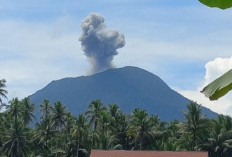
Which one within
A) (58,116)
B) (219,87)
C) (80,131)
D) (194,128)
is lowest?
(219,87)

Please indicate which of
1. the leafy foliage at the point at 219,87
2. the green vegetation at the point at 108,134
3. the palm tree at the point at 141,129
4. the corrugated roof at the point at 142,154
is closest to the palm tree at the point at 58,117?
the green vegetation at the point at 108,134

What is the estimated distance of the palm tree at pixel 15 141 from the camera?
67.1 metres

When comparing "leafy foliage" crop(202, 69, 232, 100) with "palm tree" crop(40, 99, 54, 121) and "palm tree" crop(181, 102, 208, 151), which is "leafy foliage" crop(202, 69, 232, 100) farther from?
"palm tree" crop(40, 99, 54, 121)

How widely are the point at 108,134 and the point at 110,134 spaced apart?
2.02 m

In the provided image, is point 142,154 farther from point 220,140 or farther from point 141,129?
point 141,129

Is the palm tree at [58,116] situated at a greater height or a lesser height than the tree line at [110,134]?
greater

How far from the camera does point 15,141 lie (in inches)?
2635

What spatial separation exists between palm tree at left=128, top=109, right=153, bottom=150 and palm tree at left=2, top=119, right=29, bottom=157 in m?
13.2

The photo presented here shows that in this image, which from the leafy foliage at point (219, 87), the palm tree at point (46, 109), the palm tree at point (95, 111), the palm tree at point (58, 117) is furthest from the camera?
the palm tree at point (46, 109)

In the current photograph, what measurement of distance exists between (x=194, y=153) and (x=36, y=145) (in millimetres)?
34680

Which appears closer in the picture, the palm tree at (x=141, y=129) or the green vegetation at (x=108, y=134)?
the green vegetation at (x=108, y=134)

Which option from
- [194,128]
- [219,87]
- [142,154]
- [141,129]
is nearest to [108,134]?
[141,129]

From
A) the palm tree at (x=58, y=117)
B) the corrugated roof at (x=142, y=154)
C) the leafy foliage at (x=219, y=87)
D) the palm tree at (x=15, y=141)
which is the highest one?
the palm tree at (x=58, y=117)

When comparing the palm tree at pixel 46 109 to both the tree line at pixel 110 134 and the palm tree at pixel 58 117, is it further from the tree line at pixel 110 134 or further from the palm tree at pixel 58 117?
the tree line at pixel 110 134
